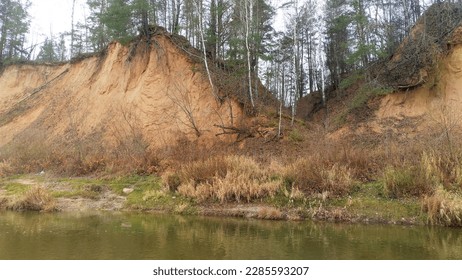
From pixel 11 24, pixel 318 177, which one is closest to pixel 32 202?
pixel 318 177

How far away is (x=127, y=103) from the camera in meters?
24.9

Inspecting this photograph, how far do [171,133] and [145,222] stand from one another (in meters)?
10.9

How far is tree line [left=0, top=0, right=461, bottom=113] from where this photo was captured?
75.9 feet

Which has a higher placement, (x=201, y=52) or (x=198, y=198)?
(x=201, y=52)

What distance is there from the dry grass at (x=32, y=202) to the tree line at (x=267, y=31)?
474 inches

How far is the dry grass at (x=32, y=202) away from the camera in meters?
14.3

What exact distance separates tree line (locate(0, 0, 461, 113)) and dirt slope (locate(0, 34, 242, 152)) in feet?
5.70

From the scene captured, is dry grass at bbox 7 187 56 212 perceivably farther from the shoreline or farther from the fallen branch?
the fallen branch

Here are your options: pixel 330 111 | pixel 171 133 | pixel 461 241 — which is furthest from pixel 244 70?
pixel 461 241

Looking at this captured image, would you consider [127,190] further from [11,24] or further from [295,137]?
[11,24]

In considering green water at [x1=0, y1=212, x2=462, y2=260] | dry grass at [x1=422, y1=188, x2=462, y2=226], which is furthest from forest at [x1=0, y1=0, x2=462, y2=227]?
green water at [x1=0, y1=212, x2=462, y2=260]

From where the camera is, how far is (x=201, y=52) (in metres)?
24.8

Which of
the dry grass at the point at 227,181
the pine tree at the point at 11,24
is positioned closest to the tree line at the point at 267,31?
the pine tree at the point at 11,24

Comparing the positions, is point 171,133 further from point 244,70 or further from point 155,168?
point 244,70
